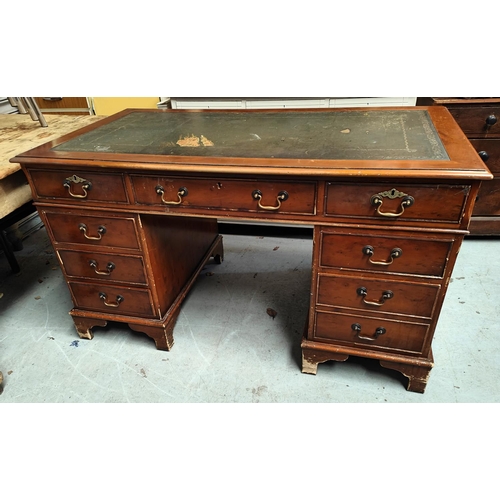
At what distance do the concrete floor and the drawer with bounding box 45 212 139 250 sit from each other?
572 millimetres

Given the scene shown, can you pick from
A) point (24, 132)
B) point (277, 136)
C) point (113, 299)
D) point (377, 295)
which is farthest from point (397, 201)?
point (24, 132)

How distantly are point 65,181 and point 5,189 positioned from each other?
362 mm

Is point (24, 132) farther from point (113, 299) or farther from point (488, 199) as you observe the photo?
point (488, 199)

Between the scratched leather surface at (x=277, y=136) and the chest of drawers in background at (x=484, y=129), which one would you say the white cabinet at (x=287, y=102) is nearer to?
the chest of drawers in background at (x=484, y=129)

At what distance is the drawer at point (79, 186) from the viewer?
1412mm

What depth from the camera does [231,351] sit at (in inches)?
69.9

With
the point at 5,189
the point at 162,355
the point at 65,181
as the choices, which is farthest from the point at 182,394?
the point at 5,189

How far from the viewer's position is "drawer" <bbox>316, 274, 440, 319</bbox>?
52.5 inches

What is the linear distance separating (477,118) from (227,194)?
5.61 ft

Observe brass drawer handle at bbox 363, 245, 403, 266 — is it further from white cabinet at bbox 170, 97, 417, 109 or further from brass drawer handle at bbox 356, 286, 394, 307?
white cabinet at bbox 170, 97, 417, 109

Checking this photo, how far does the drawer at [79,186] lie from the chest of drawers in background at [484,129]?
5.99 feet

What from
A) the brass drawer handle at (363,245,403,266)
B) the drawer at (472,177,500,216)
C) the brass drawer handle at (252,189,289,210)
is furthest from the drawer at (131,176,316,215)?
the drawer at (472,177,500,216)

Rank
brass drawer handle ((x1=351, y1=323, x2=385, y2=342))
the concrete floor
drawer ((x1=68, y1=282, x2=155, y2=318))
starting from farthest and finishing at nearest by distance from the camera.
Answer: drawer ((x1=68, y1=282, x2=155, y2=318)) → the concrete floor → brass drawer handle ((x1=351, y1=323, x2=385, y2=342))

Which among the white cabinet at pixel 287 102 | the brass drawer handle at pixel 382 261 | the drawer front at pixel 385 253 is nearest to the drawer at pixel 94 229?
the drawer front at pixel 385 253
